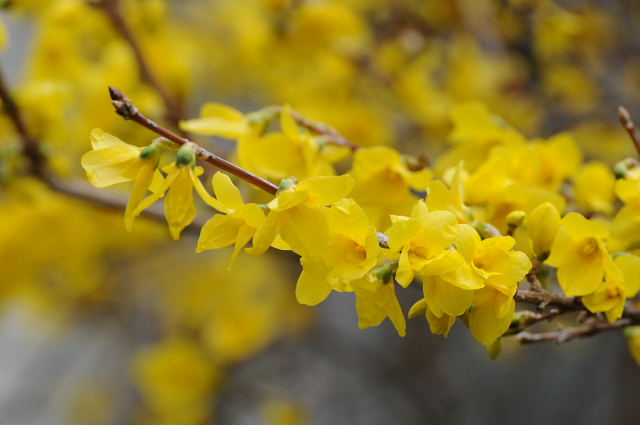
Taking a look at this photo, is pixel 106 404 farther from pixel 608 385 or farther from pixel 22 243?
pixel 608 385

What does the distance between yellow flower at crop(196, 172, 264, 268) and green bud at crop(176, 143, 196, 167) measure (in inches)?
0.8

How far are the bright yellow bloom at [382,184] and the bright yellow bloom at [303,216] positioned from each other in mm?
176

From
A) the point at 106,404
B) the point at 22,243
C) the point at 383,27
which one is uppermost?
the point at 383,27

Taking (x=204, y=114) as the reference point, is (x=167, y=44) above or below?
below

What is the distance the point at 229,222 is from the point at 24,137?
0.50 m

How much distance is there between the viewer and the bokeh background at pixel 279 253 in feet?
3.84

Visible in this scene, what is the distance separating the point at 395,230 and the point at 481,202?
194 mm

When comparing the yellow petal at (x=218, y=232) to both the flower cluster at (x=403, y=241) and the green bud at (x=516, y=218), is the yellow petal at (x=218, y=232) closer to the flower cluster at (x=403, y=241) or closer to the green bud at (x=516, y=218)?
the flower cluster at (x=403, y=241)

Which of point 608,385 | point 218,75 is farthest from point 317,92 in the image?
point 608,385

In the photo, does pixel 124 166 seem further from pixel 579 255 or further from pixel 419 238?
pixel 579 255

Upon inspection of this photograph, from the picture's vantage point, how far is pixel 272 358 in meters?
1.80

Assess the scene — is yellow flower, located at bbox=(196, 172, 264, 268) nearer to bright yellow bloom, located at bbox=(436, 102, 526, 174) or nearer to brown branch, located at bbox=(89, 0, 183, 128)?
bright yellow bloom, located at bbox=(436, 102, 526, 174)

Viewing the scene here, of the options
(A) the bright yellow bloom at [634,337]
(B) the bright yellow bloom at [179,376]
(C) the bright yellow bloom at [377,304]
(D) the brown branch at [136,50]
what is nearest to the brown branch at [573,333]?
(A) the bright yellow bloom at [634,337]

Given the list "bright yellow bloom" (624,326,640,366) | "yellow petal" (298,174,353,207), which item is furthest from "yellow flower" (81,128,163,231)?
"bright yellow bloom" (624,326,640,366)
